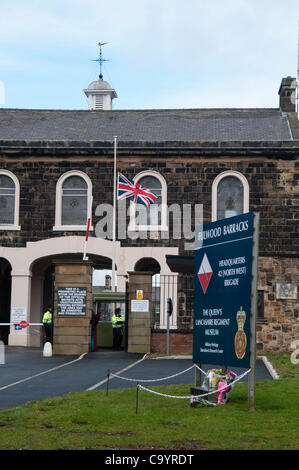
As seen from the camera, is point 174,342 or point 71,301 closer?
point 71,301

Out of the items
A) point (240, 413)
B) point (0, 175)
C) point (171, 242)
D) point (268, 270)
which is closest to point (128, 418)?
point (240, 413)

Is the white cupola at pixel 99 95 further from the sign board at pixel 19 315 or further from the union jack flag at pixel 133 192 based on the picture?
the sign board at pixel 19 315

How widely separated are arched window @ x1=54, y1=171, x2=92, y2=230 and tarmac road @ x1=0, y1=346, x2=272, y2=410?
7924 millimetres

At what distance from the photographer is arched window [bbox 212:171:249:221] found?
3225 centimetres

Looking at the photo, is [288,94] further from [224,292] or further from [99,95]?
[224,292]

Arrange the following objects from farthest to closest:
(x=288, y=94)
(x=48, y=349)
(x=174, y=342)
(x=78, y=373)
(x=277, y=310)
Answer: (x=288, y=94) < (x=174, y=342) < (x=277, y=310) < (x=48, y=349) < (x=78, y=373)

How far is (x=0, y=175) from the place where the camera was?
3312cm

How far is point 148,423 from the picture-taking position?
35.8ft

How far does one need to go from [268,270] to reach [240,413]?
1424cm

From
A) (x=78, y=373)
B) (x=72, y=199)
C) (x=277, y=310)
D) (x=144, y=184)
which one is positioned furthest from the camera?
(x=72, y=199)

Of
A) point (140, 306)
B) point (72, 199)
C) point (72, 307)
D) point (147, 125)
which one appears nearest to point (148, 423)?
point (72, 307)

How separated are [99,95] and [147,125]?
66.4 ft

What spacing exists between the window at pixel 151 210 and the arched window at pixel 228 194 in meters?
2.02
